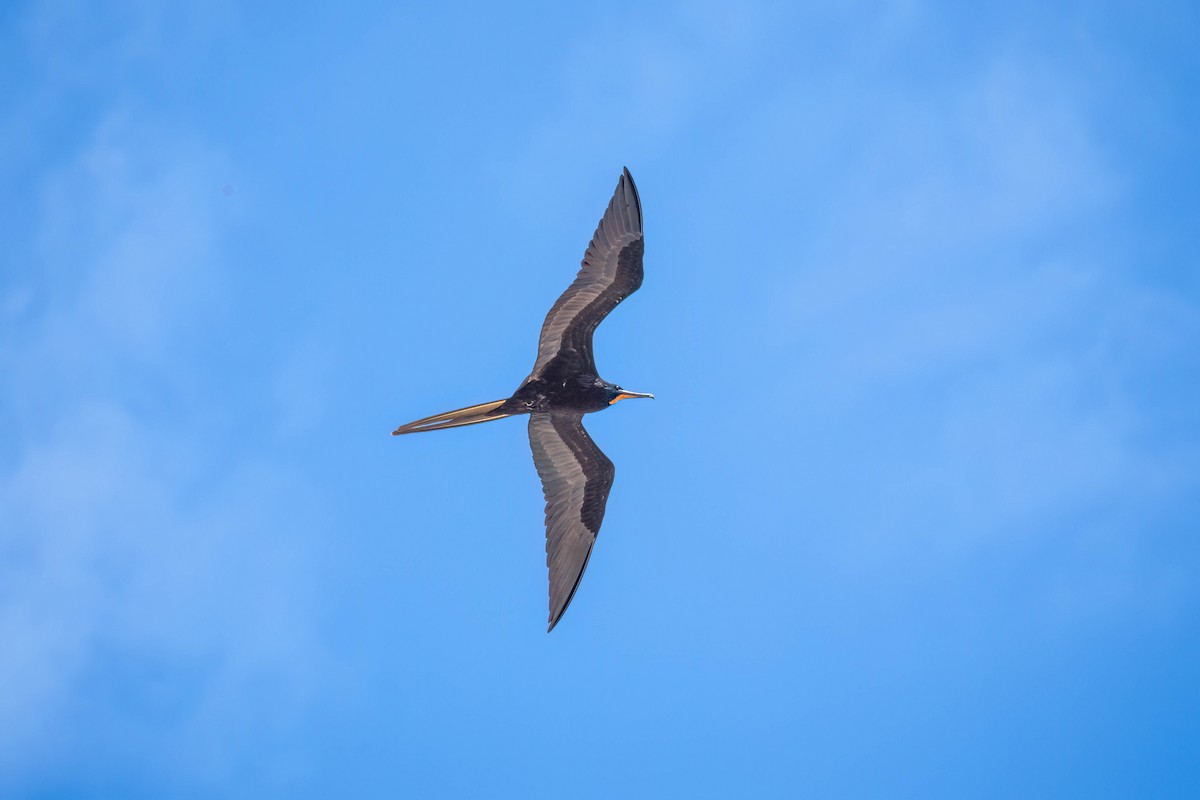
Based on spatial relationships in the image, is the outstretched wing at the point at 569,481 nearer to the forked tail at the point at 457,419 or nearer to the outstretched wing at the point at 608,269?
the forked tail at the point at 457,419

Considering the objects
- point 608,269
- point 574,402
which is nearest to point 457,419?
point 574,402

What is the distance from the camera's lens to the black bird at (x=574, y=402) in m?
13.5

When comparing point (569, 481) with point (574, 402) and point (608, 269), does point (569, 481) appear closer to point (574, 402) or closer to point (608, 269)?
point (574, 402)

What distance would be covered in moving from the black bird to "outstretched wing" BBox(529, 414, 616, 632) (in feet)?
0.04

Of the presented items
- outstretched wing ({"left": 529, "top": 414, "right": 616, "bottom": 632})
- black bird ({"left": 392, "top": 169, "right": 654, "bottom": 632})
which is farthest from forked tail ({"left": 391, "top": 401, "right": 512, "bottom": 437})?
outstretched wing ({"left": 529, "top": 414, "right": 616, "bottom": 632})

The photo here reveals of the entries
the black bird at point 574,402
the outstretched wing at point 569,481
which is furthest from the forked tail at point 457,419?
the outstretched wing at point 569,481

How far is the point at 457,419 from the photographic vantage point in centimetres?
1323

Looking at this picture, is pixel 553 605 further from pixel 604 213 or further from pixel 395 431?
pixel 604 213

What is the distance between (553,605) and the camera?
1317cm

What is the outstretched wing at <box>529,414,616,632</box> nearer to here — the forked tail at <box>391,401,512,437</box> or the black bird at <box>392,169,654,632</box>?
the black bird at <box>392,169,654,632</box>

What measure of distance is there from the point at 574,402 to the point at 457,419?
63.4 inches

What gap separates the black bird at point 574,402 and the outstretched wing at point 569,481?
1 cm

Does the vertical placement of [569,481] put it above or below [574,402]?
below

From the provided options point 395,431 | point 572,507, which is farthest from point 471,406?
point 572,507
